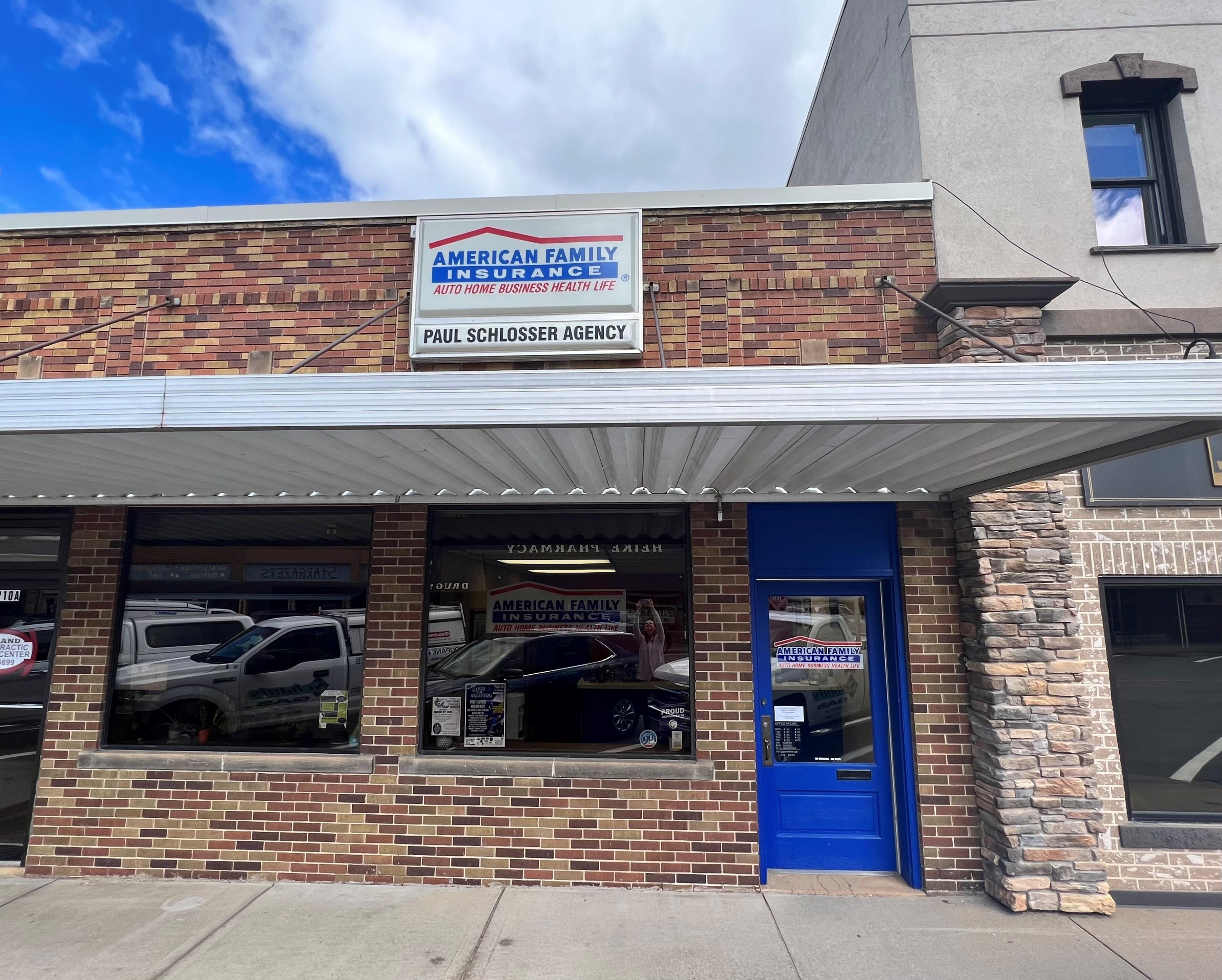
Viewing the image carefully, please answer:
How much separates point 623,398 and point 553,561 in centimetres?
262

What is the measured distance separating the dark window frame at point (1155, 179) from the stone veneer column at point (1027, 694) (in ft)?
5.50

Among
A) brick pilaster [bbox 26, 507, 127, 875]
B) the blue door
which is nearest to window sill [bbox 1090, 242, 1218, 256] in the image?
the blue door

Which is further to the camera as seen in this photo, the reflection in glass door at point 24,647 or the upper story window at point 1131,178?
the upper story window at point 1131,178

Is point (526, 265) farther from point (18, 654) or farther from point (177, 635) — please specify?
point (18, 654)

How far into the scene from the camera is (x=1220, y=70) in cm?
578

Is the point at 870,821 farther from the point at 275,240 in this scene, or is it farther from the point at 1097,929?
the point at 275,240

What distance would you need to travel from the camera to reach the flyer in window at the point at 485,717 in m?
5.45

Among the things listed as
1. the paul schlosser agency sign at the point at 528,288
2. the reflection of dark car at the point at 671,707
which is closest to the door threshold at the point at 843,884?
the reflection of dark car at the point at 671,707

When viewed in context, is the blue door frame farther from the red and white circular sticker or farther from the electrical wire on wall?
the red and white circular sticker

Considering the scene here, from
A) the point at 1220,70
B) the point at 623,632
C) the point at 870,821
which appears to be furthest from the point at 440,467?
the point at 1220,70

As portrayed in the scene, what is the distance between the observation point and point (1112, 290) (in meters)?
5.48

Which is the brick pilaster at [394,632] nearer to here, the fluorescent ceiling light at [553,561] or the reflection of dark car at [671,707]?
the fluorescent ceiling light at [553,561]

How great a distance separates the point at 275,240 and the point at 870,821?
21.2 feet

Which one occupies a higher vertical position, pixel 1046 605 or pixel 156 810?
pixel 1046 605
